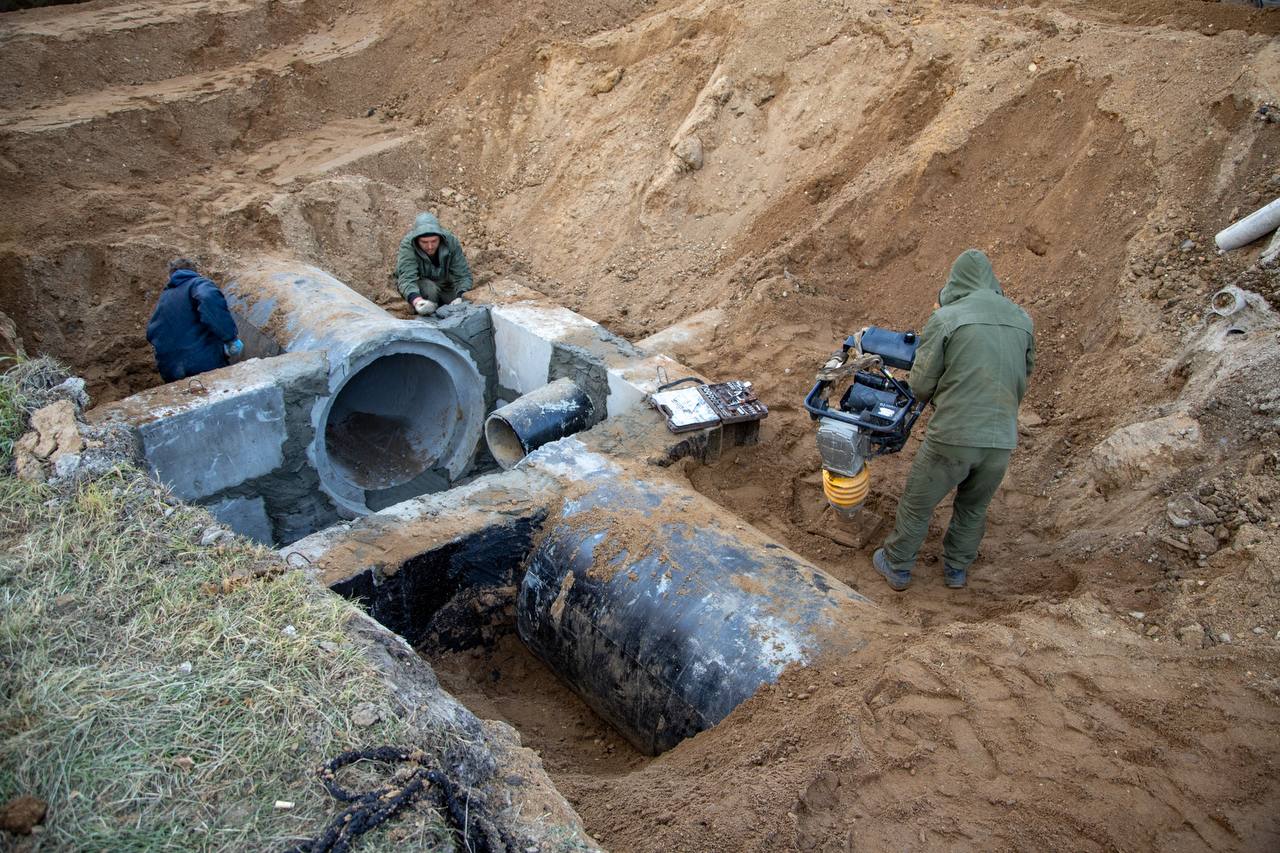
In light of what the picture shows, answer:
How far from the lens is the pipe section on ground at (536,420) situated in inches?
222

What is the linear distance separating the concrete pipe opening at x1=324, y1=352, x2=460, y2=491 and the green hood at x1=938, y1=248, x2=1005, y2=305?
386 cm

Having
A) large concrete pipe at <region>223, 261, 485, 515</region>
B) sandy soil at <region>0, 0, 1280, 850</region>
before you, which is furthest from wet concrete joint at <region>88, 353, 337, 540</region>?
sandy soil at <region>0, 0, 1280, 850</region>

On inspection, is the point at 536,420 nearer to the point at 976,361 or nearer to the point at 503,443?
the point at 503,443

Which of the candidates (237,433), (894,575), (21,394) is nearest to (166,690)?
(21,394)

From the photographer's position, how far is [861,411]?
4.67 metres

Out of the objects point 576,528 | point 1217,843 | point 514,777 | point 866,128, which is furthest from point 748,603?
point 866,128

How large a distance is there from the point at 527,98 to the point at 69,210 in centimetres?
452

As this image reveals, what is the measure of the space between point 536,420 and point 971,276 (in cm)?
281

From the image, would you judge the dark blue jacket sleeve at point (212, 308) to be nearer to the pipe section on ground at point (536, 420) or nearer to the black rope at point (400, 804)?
the pipe section on ground at point (536, 420)

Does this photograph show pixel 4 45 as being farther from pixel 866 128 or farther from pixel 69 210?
pixel 866 128

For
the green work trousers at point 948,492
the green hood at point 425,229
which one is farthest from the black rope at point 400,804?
the green hood at point 425,229

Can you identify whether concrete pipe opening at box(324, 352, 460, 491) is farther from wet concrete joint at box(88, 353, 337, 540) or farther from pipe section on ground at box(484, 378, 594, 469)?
pipe section on ground at box(484, 378, 594, 469)

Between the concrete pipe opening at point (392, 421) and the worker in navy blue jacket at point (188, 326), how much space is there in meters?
1.03

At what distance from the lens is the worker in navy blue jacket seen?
5867 mm
